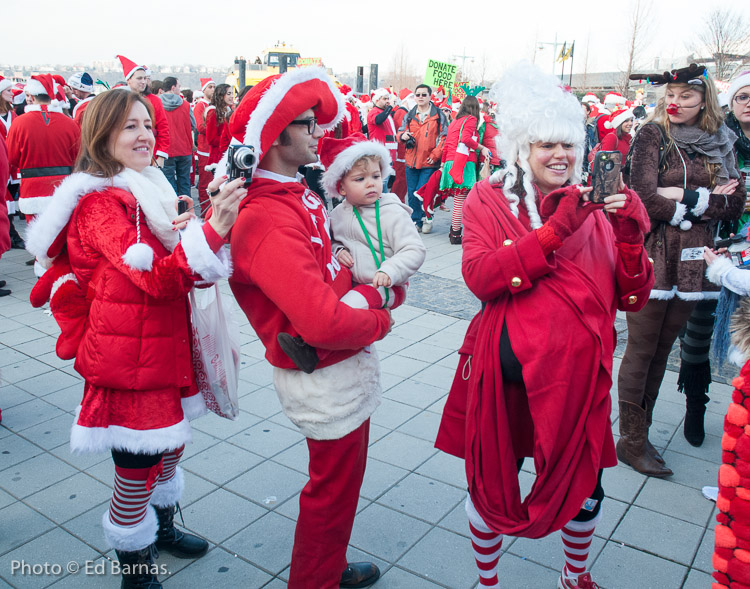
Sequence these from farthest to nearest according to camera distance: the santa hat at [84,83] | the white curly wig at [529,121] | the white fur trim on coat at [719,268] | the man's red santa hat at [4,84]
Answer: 1. the santa hat at [84,83]
2. the man's red santa hat at [4,84]
3. the white fur trim on coat at [719,268]
4. the white curly wig at [529,121]

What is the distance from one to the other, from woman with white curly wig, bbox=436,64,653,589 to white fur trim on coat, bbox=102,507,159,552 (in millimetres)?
1235

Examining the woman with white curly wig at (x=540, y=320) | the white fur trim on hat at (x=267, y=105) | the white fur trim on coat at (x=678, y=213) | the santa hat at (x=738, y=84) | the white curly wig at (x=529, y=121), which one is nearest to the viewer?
the white fur trim on hat at (x=267, y=105)

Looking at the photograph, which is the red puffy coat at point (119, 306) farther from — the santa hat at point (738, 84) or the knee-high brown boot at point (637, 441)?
the santa hat at point (738, 84)

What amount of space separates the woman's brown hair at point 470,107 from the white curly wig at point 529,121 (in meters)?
6.73

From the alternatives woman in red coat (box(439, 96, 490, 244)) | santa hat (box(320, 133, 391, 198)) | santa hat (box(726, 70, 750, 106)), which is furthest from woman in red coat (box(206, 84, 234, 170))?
santa hat (box(320, 133, 391, 198))

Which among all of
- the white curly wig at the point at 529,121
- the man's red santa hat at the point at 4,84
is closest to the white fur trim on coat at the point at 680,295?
the white curly wig at the point at 529,121

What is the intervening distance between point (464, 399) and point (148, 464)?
1.22 m

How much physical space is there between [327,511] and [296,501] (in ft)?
3.12

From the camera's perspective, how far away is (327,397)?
86.7 inches

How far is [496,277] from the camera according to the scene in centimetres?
216

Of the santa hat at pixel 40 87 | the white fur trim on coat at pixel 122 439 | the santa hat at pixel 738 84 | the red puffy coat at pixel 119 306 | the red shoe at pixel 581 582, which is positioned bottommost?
the red shoe at pixel 581 582

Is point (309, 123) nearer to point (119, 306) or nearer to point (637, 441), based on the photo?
point (119, 306)

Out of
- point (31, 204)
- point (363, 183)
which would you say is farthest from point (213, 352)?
point (31, 204)

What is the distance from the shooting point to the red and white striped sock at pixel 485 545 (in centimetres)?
238
